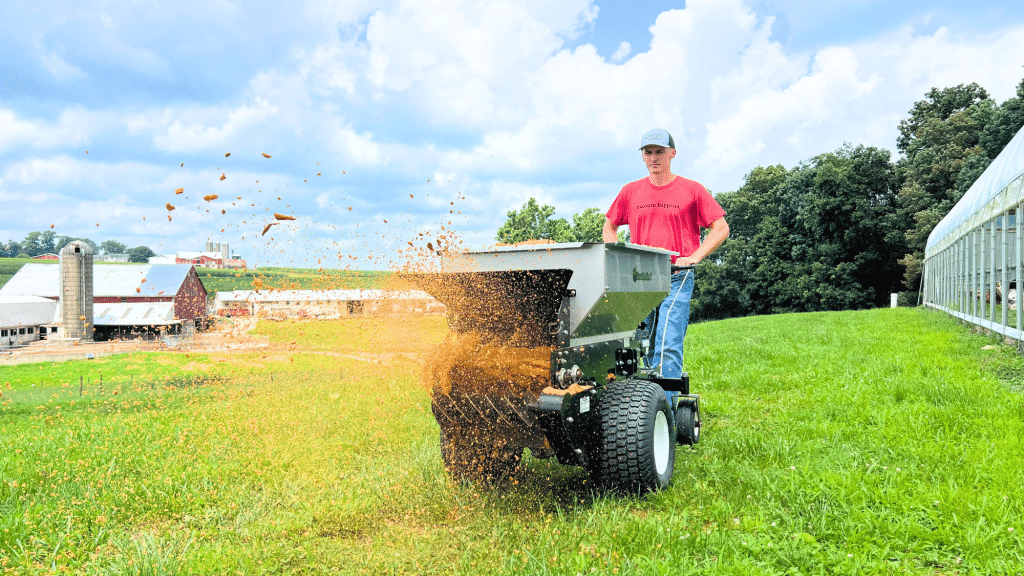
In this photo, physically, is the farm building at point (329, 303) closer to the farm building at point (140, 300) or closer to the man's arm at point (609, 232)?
the man's arm at point (609, 232)

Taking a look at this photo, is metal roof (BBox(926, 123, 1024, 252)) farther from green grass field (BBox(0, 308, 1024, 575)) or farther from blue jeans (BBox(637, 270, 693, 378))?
blue jeans (BBox(637, 270, 693, 378))

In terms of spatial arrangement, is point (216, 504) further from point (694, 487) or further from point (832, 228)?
point (832, 228)

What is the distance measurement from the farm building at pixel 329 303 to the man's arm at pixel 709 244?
1.86 meters

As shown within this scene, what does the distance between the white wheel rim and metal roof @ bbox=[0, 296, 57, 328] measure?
199 ft

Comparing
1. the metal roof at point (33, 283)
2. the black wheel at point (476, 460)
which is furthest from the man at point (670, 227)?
the metal roof at point (33, 283)

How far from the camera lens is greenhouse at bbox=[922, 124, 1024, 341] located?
441 inches

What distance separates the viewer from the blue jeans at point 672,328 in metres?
4.90

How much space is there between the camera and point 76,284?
43.6m

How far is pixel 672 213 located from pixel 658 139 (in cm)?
58

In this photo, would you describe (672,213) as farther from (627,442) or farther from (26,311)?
(26,311)

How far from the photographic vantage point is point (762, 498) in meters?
3.99

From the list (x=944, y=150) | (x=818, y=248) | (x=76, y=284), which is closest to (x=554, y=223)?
(x=818, y=248)

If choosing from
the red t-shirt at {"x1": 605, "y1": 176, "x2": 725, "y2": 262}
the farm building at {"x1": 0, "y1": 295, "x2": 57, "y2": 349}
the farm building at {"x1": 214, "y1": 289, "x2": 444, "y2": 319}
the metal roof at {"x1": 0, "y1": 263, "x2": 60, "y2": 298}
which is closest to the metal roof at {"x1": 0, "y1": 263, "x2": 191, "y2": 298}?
the metal roof at {"x1": 0, "y1": 263, "x2": 60, "y2": 298}

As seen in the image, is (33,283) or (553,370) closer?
(553,370)
